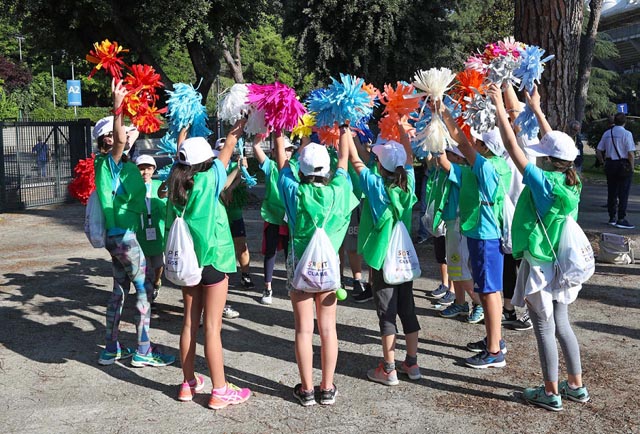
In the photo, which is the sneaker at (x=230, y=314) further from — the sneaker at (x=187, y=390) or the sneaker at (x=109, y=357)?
the sneaker at (x=187, y=390)

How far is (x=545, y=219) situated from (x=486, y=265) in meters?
0.95

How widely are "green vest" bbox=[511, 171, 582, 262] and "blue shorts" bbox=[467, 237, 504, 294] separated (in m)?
0.69

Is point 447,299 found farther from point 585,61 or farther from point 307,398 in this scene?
Result: point 585,61

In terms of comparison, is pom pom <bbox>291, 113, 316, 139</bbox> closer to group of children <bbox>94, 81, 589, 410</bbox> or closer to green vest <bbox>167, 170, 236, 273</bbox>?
group of children <bbox>94, 81, 589, 410</bbox>

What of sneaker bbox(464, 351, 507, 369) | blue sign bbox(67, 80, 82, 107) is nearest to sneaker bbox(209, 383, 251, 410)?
sneaker bbox(464, 351, 507, 369)

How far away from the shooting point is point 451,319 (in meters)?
6.58

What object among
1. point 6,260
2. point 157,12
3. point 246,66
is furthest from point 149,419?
point 246,66

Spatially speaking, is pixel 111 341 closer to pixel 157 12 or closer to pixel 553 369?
pixel 553 369

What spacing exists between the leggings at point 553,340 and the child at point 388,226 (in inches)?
34.9

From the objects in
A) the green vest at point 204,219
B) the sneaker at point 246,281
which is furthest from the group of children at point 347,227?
the sneaker at point 246,281

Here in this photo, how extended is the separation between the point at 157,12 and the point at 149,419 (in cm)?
1388

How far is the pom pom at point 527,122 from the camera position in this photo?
519cm

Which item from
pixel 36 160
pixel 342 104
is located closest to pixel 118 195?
pixel 342 104

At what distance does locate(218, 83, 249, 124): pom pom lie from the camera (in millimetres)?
4867
